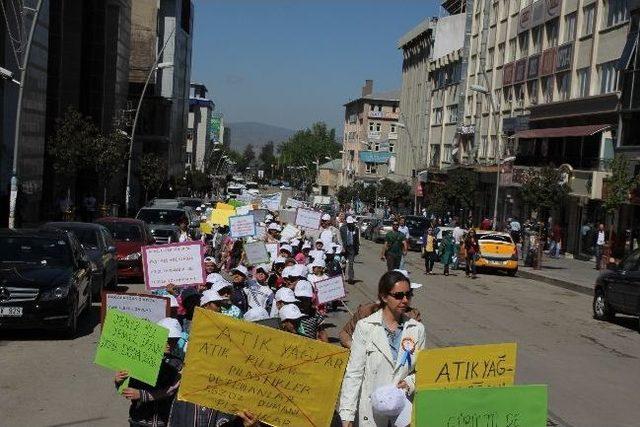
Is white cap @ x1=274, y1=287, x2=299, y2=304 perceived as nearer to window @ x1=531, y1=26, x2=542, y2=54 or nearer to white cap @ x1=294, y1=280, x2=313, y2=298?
white cap @ x1=294, y1=280, x2=313, y2=298

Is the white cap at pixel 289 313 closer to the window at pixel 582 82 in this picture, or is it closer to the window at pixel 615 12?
the window at pixel 615 12

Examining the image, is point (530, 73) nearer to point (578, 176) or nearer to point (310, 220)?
point (578, 176)

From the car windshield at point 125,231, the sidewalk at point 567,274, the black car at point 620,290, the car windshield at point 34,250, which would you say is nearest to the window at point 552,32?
the sidewalk at point 567,274

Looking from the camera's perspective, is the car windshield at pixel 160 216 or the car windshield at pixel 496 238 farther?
the car windshield at pixel 496 238

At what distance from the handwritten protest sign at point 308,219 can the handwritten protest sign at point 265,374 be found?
2044 centimetres

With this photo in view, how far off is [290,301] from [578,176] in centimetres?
4199

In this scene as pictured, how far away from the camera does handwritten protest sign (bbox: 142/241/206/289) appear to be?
1201 centimetres

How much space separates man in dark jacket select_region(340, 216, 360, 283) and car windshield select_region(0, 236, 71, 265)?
1197 cm

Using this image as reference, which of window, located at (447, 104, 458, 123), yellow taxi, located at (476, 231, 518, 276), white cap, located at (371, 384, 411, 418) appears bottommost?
yellow taxi, located at (476, 231, 518, 276)

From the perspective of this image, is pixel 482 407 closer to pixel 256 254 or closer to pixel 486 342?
pixel 486 342

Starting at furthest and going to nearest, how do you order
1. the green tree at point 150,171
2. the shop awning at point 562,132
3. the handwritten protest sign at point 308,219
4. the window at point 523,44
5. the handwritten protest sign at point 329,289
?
the green tree at point 150,171 < the window at point 523,44 < the shop awning at point 562,132 < the handwritten protest sign at point 308,219 < the handwritten protest sign at point 329,289

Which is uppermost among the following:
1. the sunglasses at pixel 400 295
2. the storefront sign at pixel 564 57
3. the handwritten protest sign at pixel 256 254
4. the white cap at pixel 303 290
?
the storefront sign at pixel 564 57

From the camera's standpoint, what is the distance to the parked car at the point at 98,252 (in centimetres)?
1916

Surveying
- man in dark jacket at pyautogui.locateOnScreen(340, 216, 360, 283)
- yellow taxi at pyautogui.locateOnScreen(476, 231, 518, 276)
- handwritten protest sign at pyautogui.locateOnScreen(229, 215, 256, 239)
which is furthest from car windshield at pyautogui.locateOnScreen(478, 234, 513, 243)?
handwritten protest sign at pyautogui.locateOnScreen(229, 215, 256, 239)
